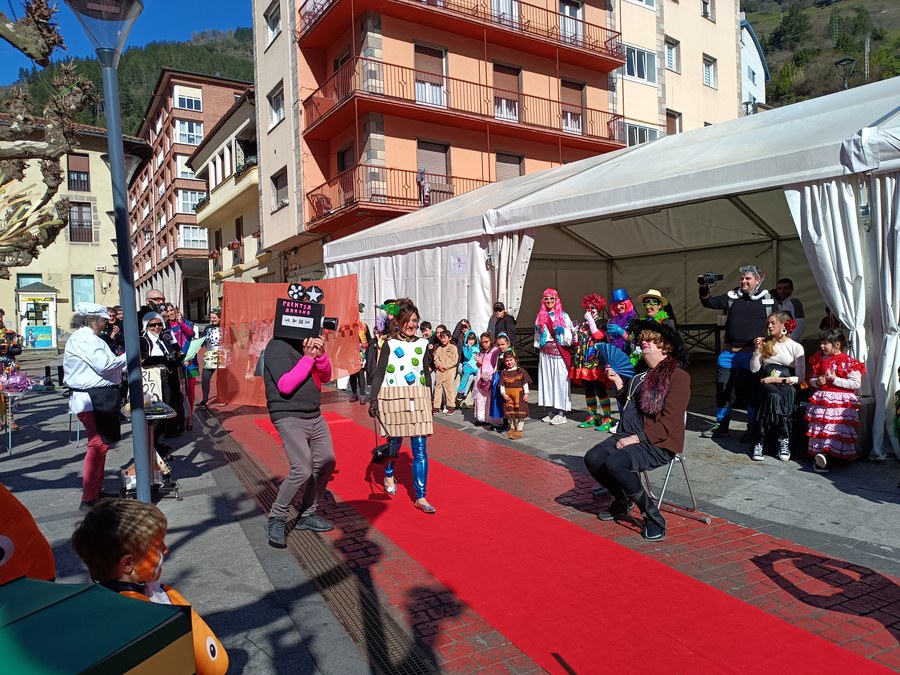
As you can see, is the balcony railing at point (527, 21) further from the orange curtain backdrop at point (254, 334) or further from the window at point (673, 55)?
the orange curtain backdrop at point (254, 334)

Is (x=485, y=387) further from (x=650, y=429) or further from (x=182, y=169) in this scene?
(x=182, y=169)

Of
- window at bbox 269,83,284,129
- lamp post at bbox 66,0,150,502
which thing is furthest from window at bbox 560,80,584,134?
lamp post at bbox 66,0,150,502

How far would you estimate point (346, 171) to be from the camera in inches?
794

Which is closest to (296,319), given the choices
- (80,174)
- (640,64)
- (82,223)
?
(640,64)

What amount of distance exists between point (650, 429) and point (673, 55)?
94.9ft

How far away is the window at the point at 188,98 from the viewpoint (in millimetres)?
40938

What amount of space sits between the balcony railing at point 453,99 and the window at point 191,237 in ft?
77.6

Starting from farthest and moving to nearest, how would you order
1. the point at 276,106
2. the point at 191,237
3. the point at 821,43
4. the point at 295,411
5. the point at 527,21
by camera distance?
the point at 821,43 → the point at 191,237 → the point at 276,106 → the point at 527,21 → the point at 295,411

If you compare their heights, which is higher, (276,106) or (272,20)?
(272,20)

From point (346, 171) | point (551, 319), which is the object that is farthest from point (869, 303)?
point (346, 171)

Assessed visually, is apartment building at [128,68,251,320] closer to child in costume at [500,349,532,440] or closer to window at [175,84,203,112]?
window at [175,84,203,112]

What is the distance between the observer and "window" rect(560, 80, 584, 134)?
81.0 ft

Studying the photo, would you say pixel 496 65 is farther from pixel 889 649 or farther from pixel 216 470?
pixel 889 649

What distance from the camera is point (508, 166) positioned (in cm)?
2323
